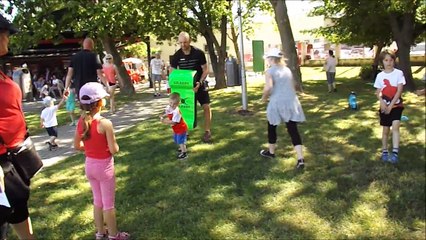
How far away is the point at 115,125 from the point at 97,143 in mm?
6779

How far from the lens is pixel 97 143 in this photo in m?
3.96

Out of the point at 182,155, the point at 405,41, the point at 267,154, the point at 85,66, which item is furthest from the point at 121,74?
the point at 267,154

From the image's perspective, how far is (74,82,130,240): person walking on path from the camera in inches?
154

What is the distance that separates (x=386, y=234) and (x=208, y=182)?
2268 mm

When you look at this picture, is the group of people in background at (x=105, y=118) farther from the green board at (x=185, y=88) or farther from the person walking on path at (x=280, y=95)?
the green board at (x=185, y=88)

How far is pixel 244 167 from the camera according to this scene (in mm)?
6344

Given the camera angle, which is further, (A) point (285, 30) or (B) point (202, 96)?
(A) point (285, 30)

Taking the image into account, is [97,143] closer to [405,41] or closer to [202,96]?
[202,96]

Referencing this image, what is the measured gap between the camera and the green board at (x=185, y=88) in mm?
6984

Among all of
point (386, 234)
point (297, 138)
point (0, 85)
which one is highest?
point (0, 85)

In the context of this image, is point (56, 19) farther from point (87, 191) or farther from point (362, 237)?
point (362, 237)

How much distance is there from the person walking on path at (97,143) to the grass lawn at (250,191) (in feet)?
2.38

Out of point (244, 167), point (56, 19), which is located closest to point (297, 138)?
point (244, 167)

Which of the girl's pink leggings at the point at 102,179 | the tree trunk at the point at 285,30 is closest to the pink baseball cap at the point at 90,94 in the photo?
the girl's pink leggings at the point at 102,179
